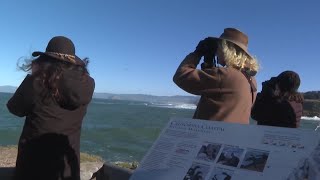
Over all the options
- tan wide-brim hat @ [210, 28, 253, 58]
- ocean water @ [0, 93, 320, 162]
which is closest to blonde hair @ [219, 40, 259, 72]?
tan wide-brim hat @ [210, 28, 253, 58]

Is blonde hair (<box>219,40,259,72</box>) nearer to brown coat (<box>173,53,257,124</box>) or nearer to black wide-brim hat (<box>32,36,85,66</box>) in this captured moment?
brown coat (<box>173,53,257,124</box>)

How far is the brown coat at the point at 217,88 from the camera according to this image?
3.31 meters

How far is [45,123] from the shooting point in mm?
3568

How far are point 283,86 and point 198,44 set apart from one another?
67.3 inches

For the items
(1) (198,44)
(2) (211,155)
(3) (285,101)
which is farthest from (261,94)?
(2) (211,155)

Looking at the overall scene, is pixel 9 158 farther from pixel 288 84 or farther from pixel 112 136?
pixel 112 136

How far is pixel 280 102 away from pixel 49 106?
2.35 meters

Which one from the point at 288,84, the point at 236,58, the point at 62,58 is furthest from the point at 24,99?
the point at 288,84

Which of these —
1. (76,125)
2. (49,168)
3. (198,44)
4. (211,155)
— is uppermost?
(198,44)

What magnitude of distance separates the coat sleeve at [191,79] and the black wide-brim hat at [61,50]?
812 mm

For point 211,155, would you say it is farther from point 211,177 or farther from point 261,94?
point 261,94

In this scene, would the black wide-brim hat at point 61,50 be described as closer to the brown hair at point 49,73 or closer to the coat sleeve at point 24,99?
the brown hair at point 49,73

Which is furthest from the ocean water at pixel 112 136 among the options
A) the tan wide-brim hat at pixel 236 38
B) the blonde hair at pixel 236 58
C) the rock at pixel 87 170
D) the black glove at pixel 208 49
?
the rock at pixel 87 170

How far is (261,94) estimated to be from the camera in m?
4.88
